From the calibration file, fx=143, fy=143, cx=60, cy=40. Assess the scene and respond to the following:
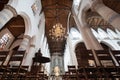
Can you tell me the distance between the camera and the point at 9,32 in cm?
1628

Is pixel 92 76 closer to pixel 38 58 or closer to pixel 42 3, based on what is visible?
pixel 38 58

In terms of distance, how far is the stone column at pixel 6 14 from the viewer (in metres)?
7.74

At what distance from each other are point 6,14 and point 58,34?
7.08 m

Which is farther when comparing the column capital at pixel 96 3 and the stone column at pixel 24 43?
the stone column at pixel 24 43

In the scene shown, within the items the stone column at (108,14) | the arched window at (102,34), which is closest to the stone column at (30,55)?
the stone column at (108,14)

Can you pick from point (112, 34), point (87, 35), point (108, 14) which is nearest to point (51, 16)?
point (87, 35)

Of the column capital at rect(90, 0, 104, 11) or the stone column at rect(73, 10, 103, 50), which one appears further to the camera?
the stone column at rect(73, 10, 103, 50)

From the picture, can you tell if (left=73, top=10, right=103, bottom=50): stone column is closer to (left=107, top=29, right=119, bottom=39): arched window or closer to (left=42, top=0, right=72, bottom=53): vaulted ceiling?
(left=42, top=0, right=72, bottom=53): vaulted ceiling

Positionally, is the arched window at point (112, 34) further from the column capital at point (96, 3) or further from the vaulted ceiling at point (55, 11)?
the column capital at point (96, 3)

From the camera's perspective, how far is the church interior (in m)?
6.96

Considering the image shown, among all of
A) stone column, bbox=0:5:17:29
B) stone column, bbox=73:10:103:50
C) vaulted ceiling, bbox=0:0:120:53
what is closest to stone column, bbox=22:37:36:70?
vaulted ceiling, bbox=0:0:120:53

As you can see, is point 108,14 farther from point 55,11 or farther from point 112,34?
point 112,34

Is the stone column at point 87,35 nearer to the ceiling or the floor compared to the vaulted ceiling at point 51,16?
nearer to the floor

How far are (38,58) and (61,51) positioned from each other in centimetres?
1672
